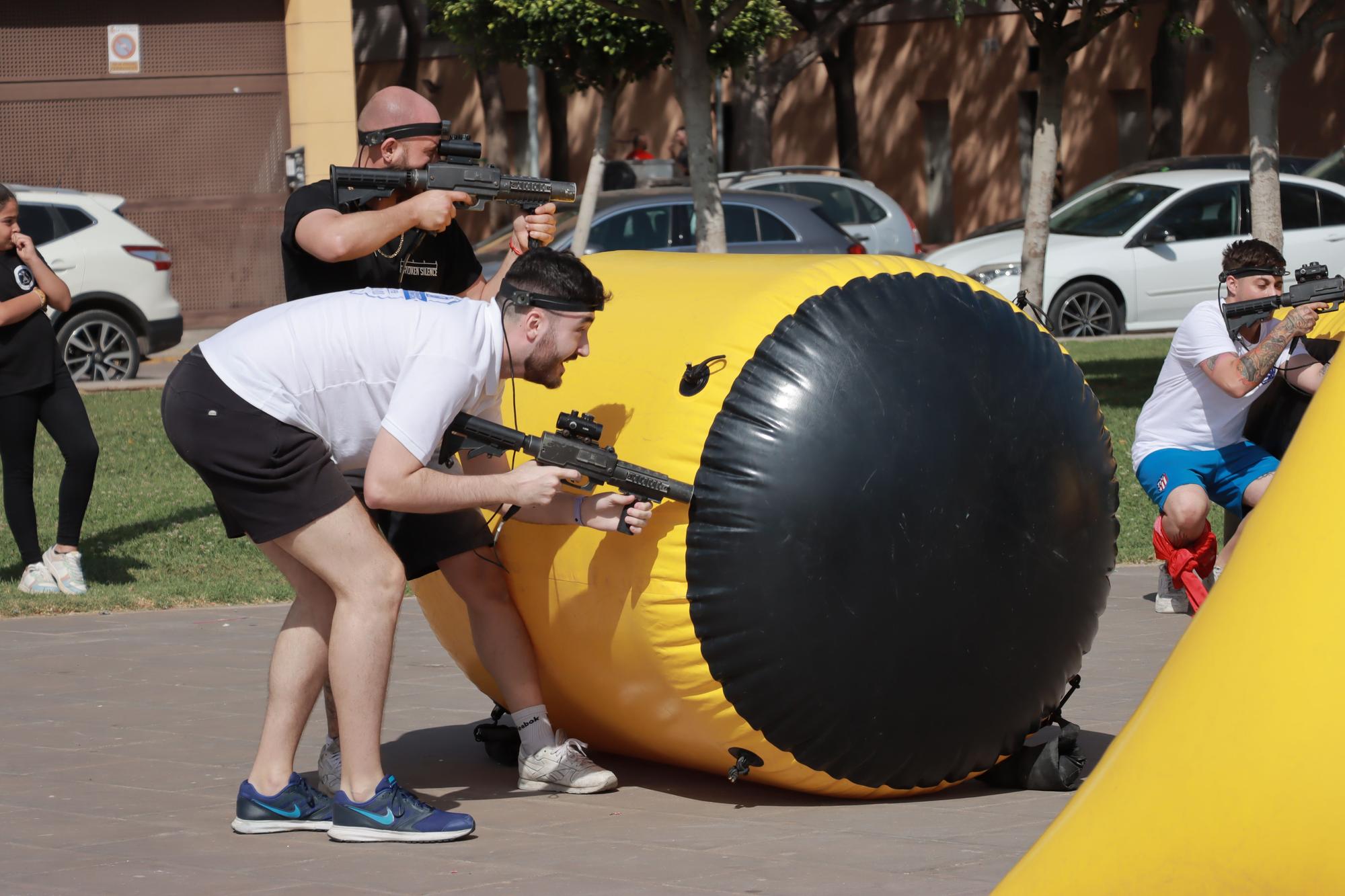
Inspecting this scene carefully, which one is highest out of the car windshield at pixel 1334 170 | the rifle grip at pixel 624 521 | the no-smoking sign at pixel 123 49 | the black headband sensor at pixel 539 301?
the no-smoking sign at pixel 123 49

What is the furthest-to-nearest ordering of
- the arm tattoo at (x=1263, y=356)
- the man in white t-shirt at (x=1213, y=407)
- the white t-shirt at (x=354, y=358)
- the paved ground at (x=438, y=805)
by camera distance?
the man in white t-shirt at (x=1213, y=407) < the arm tattoo at (x=1263, y=356) < the white t-shirt at (x=354, y=358) < the paved ground at (x=438, y=805)

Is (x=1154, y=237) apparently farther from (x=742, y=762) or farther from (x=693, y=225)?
(x=742, y=762)

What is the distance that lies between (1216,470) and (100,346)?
11.1m

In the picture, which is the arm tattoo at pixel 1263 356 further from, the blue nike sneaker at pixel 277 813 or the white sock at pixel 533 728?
the blue nike sneaker at pixel 277 813

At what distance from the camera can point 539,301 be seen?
15.8 feet

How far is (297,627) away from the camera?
4.95 meters

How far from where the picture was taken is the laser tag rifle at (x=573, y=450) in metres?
4.71

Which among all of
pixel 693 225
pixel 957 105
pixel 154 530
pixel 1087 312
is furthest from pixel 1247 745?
pixel 957 105

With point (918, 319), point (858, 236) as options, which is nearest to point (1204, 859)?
point (918, 319)

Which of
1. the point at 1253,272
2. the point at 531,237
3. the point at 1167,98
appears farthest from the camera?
the point at 1167,98

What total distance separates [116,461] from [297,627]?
7333 mm

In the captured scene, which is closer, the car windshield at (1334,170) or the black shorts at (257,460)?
the black shorts at (257,460)

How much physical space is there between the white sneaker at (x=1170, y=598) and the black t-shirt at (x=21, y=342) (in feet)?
16.6

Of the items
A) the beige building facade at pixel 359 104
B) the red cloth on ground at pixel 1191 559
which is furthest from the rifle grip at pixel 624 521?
the beige building facade at pixel 359 104
